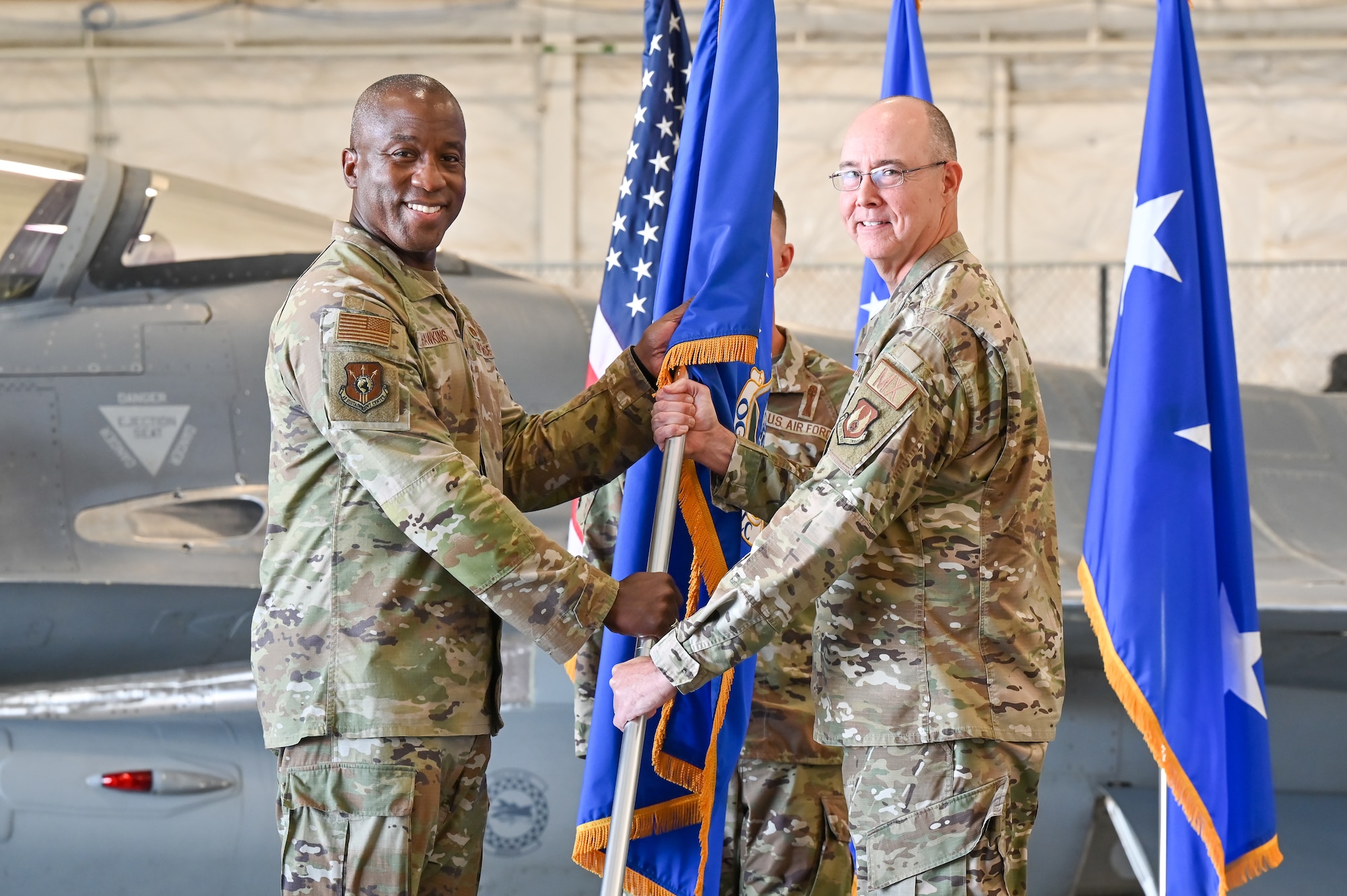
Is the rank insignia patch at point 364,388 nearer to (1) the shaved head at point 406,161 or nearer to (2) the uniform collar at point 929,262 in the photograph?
(1) the shaved head at point 406,161

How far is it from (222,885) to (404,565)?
6.47 feet

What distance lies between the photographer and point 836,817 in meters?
3.10

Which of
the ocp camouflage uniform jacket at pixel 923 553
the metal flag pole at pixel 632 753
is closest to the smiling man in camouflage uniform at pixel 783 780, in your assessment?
the metal flag pole at pixel 632 753

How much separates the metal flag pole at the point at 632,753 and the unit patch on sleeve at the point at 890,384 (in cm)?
51

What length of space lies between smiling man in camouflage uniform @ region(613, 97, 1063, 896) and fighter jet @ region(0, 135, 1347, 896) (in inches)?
62.4

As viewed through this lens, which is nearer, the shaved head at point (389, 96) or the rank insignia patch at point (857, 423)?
the rank insignia patch at point (857, 423)

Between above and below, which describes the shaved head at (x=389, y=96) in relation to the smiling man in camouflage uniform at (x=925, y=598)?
above

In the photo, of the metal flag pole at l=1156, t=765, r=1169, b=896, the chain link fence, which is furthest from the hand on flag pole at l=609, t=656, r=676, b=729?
the chain link fence

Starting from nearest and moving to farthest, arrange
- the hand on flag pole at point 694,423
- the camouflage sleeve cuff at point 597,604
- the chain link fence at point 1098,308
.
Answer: the camouflage sleeve cuff at point 597,604, the hand on flag pole at point 694,423, the chain link fence at point 1098,308

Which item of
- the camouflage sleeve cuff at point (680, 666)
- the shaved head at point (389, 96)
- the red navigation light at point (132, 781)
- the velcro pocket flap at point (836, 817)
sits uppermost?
the shaved head at point (389, 96)

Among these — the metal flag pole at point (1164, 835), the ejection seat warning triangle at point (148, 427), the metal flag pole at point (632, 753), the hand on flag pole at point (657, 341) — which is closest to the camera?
the metal flag pole at point (632, 753)

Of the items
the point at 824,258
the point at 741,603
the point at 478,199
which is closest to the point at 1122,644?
the point at 741,603

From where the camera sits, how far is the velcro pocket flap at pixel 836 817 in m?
3.09

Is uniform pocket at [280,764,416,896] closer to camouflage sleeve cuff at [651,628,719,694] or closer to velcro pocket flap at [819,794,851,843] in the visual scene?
camouflage sleeve cuff at [651,628,719,694]
